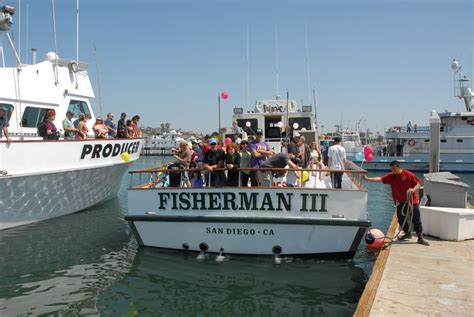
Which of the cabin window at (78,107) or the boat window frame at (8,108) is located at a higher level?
the cabin window at (78,107)

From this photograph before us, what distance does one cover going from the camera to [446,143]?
34.5 m

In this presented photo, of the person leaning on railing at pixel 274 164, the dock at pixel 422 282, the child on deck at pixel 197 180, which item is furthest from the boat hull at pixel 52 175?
the dock at pixel 422 282

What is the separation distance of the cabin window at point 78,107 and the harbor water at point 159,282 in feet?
17.6

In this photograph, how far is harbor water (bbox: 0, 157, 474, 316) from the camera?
6152 millimetres

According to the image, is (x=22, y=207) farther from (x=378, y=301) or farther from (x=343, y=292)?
(x=378, y=301)

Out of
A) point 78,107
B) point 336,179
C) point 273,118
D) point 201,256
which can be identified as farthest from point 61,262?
point 273,118

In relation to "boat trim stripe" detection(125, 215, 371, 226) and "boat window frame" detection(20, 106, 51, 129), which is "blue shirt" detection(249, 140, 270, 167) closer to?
"boat trim stripe" detection(125, 215, 371, 226)

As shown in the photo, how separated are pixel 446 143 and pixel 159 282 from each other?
33.2 metres

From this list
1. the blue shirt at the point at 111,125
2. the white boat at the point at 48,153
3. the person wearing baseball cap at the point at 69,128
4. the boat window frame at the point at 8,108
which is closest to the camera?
the white boat at the point at 48,153

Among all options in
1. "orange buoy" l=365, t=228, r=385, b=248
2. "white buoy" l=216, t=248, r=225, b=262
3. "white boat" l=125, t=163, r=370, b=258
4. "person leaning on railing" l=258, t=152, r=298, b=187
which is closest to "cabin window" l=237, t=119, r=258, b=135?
"person leaning on railing" l=258, t=152, r=298, b=187

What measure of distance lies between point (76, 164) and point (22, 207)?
1736mm

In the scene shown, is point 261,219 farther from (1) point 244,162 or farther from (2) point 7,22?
(2) point 7,22

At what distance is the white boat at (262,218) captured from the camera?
298 inches

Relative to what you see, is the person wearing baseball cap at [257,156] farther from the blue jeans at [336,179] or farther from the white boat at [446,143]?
the white boat at [446,143]
